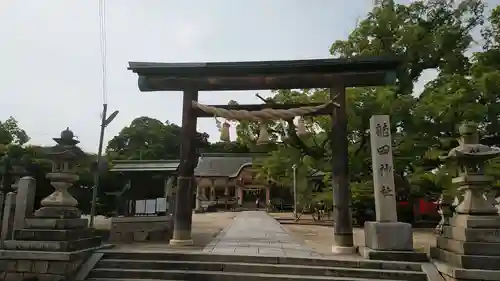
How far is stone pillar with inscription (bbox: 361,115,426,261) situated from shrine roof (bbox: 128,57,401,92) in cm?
183

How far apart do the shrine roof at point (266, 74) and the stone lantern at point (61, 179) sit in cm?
289

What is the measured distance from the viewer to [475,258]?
19.9ft

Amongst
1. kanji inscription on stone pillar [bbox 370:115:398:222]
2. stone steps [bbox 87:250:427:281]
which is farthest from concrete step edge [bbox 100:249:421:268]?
kanji inscription on stone pillar [bbox 370:115:398:222]

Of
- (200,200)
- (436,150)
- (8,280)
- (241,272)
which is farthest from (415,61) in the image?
(200,200)

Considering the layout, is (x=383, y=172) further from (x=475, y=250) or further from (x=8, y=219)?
(x=8, y=219)

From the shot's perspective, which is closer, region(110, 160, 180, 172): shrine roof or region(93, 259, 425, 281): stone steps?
region(93, 259, 425, 281): stone steps

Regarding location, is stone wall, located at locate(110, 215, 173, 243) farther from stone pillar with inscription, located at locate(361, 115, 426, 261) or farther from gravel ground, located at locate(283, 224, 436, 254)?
stone pillar with inscription, located at locate(361, 115, 426, 261)

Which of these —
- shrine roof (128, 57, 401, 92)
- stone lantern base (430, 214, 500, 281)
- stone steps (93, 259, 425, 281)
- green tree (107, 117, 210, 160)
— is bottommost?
stone steps (93, 259, 425, 281)

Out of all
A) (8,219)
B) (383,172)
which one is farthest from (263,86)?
(8,219)

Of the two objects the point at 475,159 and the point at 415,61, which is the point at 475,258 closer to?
the point at 475,159

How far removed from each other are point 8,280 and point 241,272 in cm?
476

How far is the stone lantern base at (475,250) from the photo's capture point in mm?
5941

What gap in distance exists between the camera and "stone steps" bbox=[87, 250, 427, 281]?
6836 millimetres

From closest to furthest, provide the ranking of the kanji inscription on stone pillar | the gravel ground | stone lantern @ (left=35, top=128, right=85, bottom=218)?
stone lantern @ (left=35, top=128, right=85, bottom=218), the kanji inscription on stone pillar, the gravel ground
